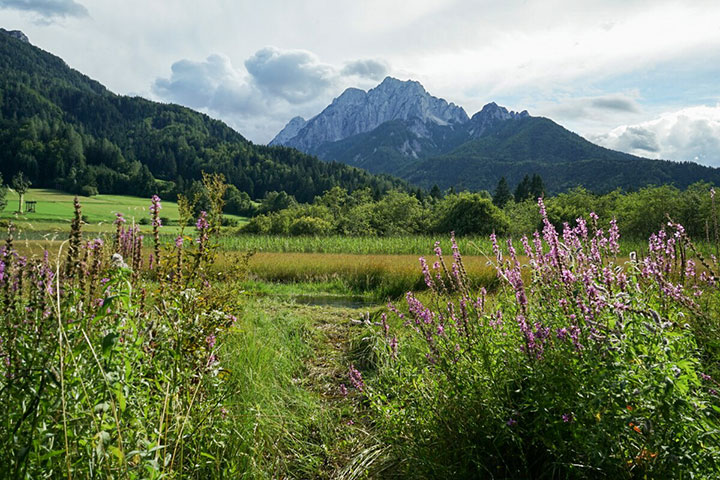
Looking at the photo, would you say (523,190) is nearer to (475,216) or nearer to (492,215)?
(492,215)

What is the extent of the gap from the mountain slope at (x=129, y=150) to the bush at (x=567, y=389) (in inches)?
3253

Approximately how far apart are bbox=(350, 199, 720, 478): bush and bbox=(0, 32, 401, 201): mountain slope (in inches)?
3253

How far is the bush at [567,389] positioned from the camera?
167 cm

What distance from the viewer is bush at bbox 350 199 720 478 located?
5.49 feet

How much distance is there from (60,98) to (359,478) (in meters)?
216

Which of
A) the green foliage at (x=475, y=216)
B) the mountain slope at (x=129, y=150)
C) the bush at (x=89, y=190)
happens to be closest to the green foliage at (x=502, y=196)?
the green foliage at (x=475, y=216)

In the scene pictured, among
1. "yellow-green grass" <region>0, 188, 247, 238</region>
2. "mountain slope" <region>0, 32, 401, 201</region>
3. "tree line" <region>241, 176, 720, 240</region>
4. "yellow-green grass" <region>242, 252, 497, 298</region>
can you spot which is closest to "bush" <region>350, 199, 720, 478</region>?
"yellow-green grass" <region>0, 188, 247, 238</region>

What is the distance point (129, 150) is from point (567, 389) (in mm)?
160953

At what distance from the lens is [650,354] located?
1755mm

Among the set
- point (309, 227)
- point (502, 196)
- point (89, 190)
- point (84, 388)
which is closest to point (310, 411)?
point (84, 388)

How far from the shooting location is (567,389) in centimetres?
206

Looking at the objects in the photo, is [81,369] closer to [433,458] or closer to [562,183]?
[433,458]

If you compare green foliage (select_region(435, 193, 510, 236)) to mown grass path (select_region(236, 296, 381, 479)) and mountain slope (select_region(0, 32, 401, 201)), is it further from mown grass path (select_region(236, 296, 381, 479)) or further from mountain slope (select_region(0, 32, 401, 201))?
mountain slope (select_region(0, 32, 401, 201))

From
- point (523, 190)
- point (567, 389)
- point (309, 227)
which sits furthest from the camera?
point (523, 190)
